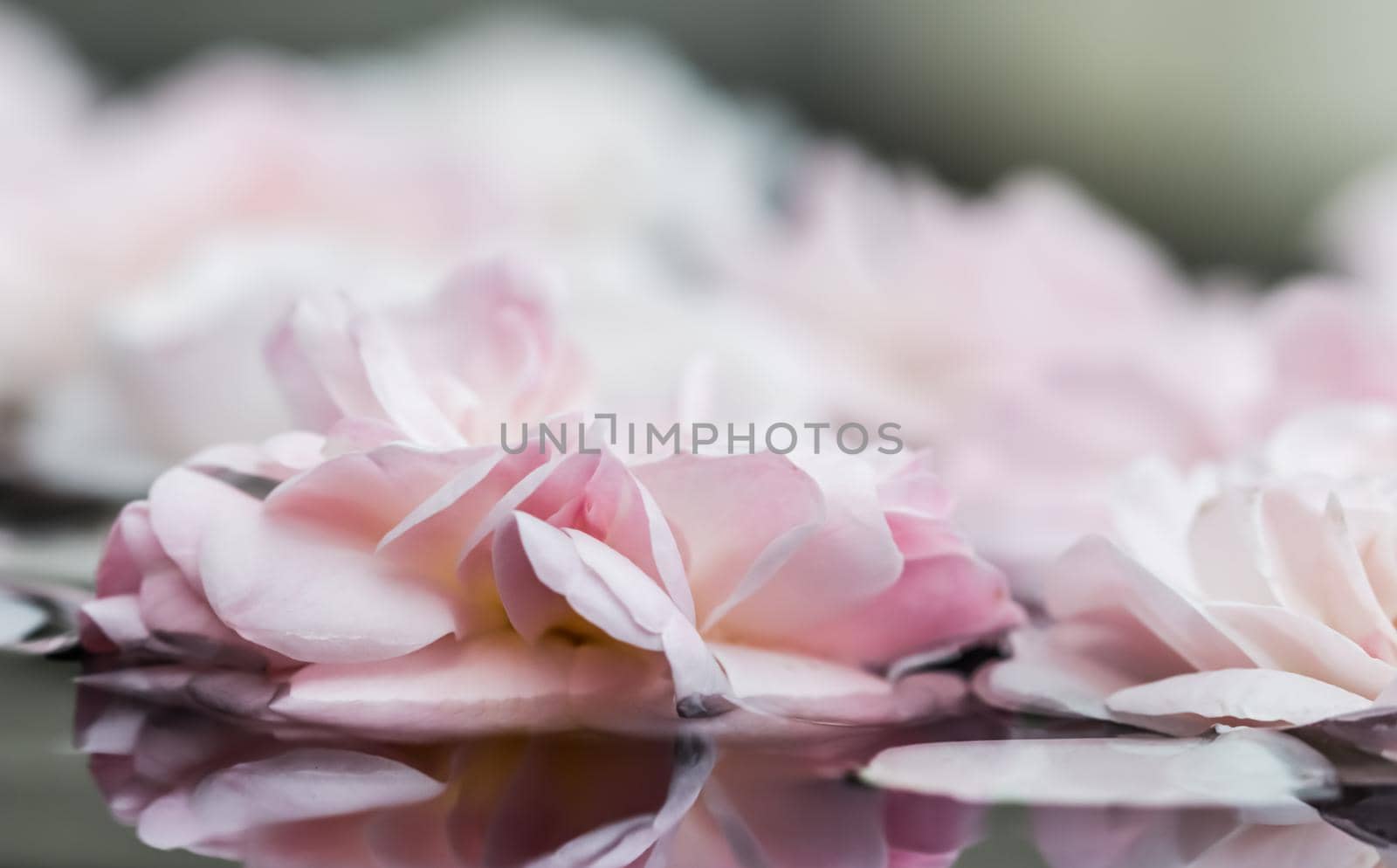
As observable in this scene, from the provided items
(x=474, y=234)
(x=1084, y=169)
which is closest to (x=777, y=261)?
(x=474, y=234)

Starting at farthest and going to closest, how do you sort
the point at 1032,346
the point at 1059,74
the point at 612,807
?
1. the point at 1059,74
2. the point at 1032,346
3. the point at 612,807

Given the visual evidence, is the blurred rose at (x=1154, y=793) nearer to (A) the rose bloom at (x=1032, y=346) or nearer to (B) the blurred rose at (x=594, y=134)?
(A) the rose bloom at (x=1032, y=346)

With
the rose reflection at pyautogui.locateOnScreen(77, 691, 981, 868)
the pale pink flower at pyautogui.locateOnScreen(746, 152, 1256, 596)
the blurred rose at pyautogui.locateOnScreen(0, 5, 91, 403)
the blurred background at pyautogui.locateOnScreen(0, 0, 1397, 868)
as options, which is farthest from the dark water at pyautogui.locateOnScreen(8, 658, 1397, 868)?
the blurred background at pyautogui.locateOnScreen(0, 0, 1397, 868)

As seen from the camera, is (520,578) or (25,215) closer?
(520,578)

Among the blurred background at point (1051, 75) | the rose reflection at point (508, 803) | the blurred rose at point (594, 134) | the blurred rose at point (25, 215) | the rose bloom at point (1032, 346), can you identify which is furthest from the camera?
the blurred background at point (1051, 75)

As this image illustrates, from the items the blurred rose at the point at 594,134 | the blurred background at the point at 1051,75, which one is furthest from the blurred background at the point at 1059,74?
the blurred rose at the point at 594,134

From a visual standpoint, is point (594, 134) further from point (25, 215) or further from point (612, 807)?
point (612, 807)

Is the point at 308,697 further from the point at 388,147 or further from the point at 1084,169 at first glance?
the point at 1084,169

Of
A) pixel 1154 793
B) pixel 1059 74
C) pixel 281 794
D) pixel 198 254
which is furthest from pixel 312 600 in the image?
pixel 1059 74
